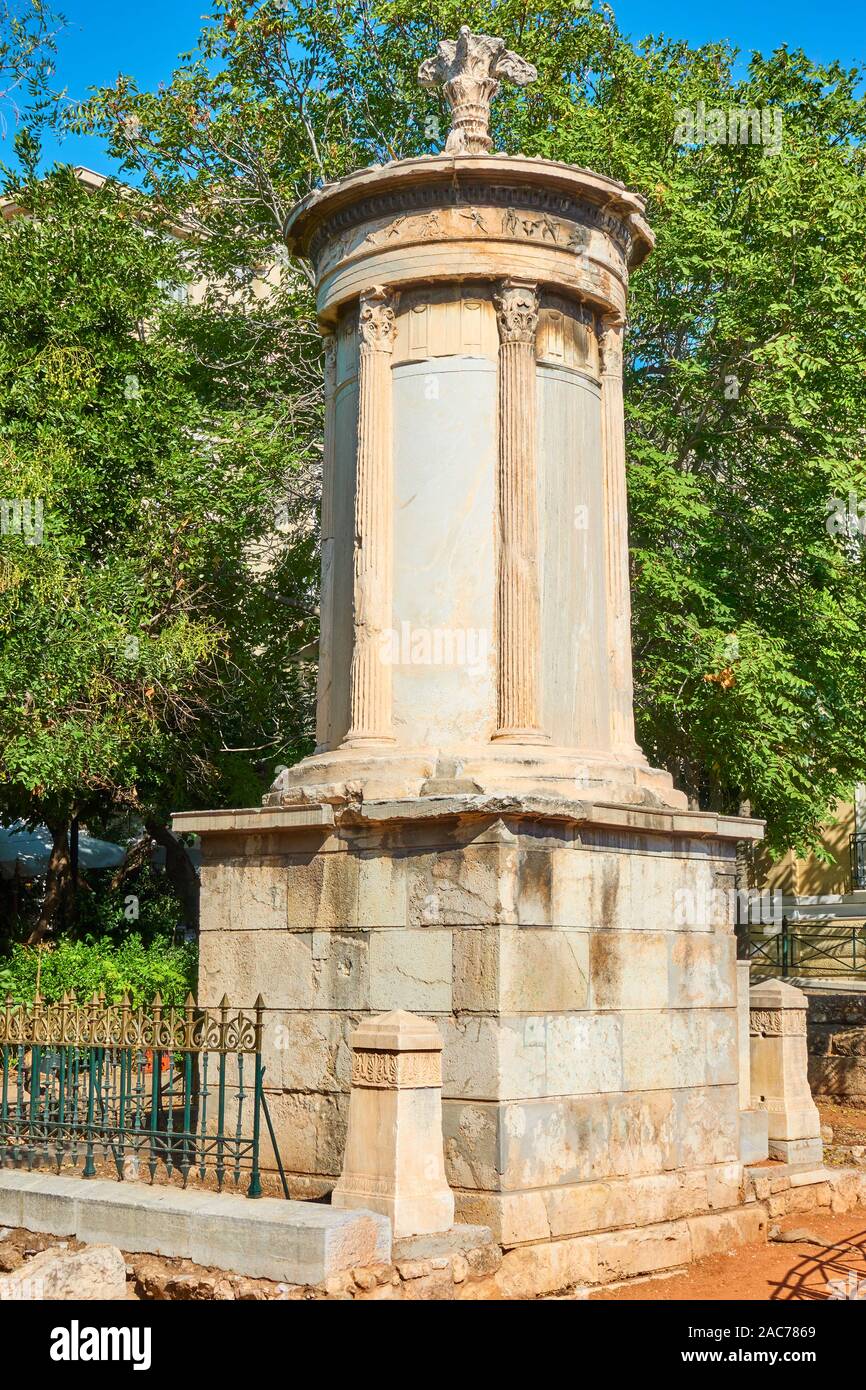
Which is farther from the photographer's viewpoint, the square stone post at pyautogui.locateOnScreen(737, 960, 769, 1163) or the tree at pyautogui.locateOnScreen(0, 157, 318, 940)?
the tree at pyautogui.locateOnScreen(0, 157, 318, 940)

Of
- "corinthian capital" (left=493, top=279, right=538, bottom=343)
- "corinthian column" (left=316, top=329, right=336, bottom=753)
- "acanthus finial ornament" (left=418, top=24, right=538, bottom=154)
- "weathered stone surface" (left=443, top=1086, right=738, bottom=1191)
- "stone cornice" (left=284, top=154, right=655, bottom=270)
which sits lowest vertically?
"weathered stone surface" (left=443, top=1086, right=738, bottom=1191)

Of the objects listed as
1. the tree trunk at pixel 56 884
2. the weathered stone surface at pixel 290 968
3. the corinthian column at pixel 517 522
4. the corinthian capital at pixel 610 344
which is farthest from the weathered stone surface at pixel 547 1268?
the tree trunk at pixel 56 884

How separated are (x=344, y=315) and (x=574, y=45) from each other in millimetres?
9303

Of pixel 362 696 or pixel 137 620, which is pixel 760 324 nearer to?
pixel 137 620

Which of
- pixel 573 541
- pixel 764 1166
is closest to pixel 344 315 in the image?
pixel 573 541

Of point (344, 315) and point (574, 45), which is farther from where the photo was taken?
point (574, 45)

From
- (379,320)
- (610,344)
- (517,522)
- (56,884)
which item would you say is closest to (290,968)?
(517,522)

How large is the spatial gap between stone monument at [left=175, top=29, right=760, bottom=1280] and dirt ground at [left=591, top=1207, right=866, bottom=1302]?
40 centimetres

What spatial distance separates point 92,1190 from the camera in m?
8.77

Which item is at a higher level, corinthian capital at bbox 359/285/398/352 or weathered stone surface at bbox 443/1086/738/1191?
corinthian capital at bbox 359/285/398/352

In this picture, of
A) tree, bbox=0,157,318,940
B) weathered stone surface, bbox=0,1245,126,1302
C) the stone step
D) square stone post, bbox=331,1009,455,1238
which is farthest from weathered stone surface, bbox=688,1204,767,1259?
tree, bbox=0,157,318,940

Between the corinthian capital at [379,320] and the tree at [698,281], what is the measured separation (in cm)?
576

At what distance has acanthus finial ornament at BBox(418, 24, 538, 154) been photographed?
428 inches

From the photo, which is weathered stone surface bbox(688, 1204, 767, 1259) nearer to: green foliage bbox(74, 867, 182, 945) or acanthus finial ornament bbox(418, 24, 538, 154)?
acanthus finial ornament bbox(418, 24, 538, 154)
